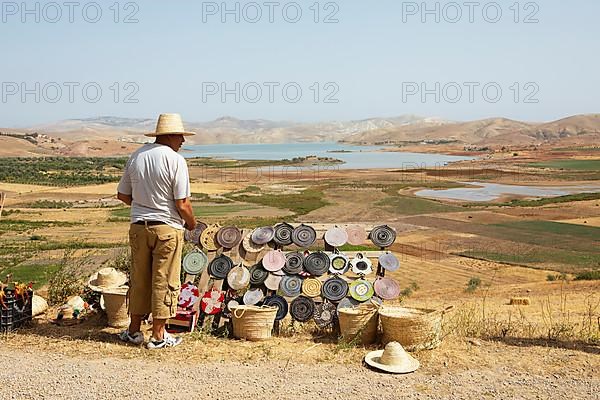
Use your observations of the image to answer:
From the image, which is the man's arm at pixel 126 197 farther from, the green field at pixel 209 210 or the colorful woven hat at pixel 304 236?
the green field at pixel 209 210

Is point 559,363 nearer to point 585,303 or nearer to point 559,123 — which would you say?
point 585,303

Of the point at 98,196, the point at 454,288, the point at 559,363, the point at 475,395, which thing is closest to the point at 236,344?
the point at 475,395

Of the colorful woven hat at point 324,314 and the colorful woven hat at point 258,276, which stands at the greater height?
the colorful woven hat at point 258,276

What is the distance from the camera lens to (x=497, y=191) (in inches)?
1603

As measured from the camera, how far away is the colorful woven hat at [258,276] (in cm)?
664

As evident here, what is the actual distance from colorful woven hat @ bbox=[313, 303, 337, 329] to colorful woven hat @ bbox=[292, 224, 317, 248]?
0.75m

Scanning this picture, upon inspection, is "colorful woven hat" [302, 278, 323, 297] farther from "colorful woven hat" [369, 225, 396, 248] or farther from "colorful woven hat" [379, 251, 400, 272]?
"colorful woven hat" [369, 225, 396, 248]

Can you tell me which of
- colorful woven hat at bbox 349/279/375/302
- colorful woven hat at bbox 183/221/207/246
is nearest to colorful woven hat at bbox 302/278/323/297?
colorful woven hat at bbox 349/279/375/302

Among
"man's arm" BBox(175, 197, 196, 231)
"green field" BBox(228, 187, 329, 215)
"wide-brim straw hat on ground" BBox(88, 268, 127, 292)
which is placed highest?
"man's arm" BBox(175, 197, 196, 231)

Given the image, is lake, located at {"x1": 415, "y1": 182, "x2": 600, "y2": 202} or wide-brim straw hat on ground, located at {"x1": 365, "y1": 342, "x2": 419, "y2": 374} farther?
lake, located at {"x1": 415, "y1": 182, "x2": 600, "y2": 202}

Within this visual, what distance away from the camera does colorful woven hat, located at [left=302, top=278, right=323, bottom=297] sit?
21.9 ft

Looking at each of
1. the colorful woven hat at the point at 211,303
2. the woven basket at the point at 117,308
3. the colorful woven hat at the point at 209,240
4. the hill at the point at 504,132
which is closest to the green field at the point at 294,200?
the colorful woven hat at the point at 209,240

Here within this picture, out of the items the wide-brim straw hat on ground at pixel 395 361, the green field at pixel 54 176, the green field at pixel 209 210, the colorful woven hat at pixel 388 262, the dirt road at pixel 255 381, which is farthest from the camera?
the green field at pixel 54 176

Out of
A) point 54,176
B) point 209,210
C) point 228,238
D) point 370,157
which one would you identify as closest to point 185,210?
point 228,238
